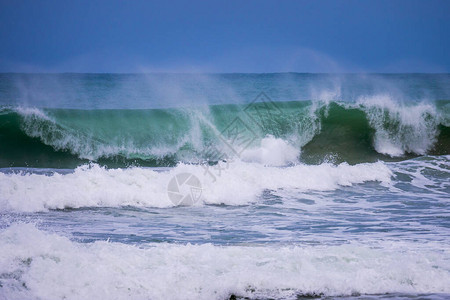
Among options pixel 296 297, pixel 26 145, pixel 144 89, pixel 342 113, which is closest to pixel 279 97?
pixel 144 89

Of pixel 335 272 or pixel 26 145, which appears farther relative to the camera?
pixel 26 145

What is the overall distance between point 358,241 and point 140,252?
2.36 metres

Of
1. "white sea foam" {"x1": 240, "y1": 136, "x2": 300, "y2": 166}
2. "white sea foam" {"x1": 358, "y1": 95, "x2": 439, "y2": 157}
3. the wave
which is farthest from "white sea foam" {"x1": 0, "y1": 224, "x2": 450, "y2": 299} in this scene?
"white sea foam" {"x1": 358, "y1": 95, "x2": 439, "y2": 157}

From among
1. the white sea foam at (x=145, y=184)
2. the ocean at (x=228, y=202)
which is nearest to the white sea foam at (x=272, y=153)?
the ocean at (x=228, y=202)

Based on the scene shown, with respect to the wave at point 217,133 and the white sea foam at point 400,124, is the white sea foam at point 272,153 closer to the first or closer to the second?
the wave at point 217,133

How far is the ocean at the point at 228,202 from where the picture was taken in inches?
160

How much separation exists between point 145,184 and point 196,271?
5.00 meters

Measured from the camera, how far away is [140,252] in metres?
4.63

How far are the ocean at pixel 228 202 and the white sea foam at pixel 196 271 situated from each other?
1 centimetres

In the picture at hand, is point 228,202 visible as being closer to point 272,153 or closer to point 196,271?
point 196,271

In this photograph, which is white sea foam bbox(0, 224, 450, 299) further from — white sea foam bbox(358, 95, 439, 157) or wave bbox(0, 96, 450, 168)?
white sea foam bbox(358, 95, 439, 157)

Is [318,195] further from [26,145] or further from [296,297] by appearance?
[26,145]

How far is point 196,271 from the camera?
4.21 meters


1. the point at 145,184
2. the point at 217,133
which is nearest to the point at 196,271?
the point at 145,184
